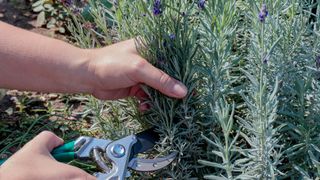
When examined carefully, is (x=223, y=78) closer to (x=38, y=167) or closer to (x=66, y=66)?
(x=66, y=66)

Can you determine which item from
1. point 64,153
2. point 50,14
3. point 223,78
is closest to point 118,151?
point 64,153

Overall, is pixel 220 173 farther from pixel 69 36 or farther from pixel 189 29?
pixel 69 36

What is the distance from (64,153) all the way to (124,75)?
275mm

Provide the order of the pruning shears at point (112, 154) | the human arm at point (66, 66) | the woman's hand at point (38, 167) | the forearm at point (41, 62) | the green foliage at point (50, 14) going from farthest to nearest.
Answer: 1. the green foliage at point (50, 14)
2. the forearm at point (41, 62)
3. the human arm at point (66, 66)
4. the pruning shears at point (112, 154)
5. the woman's hand at point (38, 167)

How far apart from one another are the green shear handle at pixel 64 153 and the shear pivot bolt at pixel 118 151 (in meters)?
0.10

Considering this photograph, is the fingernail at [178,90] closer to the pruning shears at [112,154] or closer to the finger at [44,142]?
the pruning shears at [112,154]

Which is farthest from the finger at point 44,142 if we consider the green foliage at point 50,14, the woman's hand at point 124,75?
the green foliage at point 50,14

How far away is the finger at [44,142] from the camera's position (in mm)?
1635

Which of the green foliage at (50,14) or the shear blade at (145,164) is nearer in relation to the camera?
the shear blade at (145,164)

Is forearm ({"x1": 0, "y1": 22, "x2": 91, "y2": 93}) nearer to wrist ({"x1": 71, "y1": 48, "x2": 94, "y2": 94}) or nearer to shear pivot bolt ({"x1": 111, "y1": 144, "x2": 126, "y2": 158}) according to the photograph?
wrist ({"x1": 71, "y1": 48, "x2": 94, "y2": 94})

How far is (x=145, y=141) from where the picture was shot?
1.78 meters

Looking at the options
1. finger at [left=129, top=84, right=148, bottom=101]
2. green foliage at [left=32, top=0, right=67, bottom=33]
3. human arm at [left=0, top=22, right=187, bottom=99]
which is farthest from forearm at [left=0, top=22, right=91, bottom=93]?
green foliage at [left=32, top=0, right=67, bottom=33]

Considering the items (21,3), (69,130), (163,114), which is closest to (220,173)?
(163,114)

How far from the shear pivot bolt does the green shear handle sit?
0.34 feet
